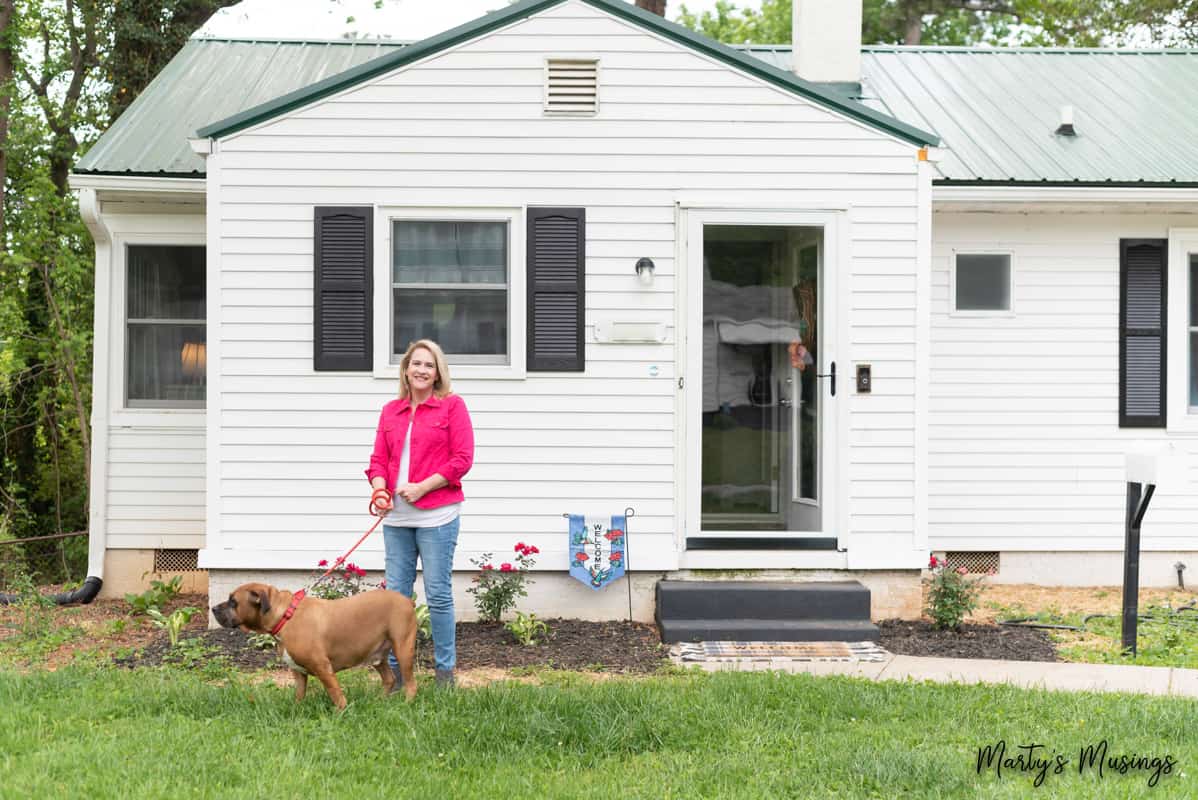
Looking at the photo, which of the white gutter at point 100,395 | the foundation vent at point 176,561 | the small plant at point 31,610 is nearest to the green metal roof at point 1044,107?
the white gutter at point 100,395

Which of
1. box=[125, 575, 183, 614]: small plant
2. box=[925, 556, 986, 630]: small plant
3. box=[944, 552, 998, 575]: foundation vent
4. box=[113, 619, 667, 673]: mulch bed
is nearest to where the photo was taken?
box=[113, 619, 667, 673]: mulch bed

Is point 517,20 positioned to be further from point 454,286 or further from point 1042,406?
point 1042,406

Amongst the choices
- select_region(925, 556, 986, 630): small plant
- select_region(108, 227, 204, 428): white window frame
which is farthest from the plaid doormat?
select_region(108, 227, 204, 428): white window frame

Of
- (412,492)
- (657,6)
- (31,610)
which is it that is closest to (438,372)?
(412,492)

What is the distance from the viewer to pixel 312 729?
4.86m

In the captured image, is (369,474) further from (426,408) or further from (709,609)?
(709,609)

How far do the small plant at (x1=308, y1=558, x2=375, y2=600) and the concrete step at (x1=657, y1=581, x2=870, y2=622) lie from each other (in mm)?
1879

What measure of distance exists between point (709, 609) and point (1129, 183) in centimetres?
453

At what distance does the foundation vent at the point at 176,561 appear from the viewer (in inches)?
347

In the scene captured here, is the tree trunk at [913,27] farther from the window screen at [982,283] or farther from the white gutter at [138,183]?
the white gutter at [138,183]

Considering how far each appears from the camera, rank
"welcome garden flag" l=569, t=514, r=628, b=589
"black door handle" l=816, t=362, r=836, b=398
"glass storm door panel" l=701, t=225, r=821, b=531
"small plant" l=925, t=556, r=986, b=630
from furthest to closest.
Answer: "glass storm door panel" l=701, t=225, r=821, b=531, "black door handle" l=816, t=362, r=836, b=398, "welcome garden flag" l=569, t=514, r=628, b=589, "small plant" l=925, t=556, r=986, b=630

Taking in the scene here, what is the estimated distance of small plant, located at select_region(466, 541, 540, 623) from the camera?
285 inches

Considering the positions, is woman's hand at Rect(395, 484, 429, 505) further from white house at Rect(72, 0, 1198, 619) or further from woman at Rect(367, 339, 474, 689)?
white house at Rect(72, 0, 1198, 619)

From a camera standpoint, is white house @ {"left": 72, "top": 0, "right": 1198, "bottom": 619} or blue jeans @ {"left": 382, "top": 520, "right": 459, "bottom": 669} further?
white house @ {"left": 72, "top": 0, "right": 1198, "bottom": 619}
